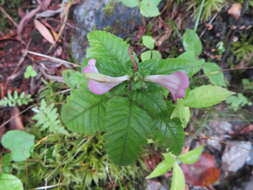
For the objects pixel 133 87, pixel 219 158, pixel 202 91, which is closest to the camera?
pixel 133 87

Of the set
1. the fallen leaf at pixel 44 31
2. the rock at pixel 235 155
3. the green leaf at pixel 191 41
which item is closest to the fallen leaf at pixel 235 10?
the green leaf at pixel 191 41

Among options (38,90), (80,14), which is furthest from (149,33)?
(38,90)

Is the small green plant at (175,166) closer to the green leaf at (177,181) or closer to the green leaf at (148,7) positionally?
the green leaf at (177,181)

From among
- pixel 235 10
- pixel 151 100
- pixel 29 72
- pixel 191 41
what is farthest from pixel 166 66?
pixel 29 72

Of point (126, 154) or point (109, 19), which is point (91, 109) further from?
point (109, 19)

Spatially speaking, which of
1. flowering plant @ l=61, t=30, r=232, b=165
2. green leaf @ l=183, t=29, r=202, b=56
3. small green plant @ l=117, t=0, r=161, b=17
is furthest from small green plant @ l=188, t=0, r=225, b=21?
flowering plant @ l=61, t=30, r=232, b=165
